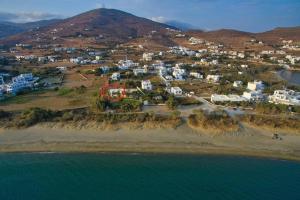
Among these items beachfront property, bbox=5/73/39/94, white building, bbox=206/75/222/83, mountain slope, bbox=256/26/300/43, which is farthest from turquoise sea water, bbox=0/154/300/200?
mountain slope, bbox=256/26/300/43

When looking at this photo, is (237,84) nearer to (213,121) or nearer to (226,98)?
(226,98)

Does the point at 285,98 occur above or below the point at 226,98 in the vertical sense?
above

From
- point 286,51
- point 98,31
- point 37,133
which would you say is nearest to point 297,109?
point 37,133

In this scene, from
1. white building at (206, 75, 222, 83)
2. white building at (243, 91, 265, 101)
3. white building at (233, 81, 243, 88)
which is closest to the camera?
white building at (243, 91, 265, 101)

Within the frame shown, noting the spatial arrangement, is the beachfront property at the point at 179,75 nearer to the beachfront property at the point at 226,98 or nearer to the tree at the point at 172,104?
the beachfront property at the point at 226,98

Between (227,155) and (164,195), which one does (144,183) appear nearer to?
(164,195)

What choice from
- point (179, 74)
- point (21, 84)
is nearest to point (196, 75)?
point (179, 74)

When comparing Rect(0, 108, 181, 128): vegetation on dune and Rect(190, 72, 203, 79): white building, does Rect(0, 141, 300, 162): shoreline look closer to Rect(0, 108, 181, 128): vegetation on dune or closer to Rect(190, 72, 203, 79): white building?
Rect(0, 108, 181, 128): vegetation on dune
